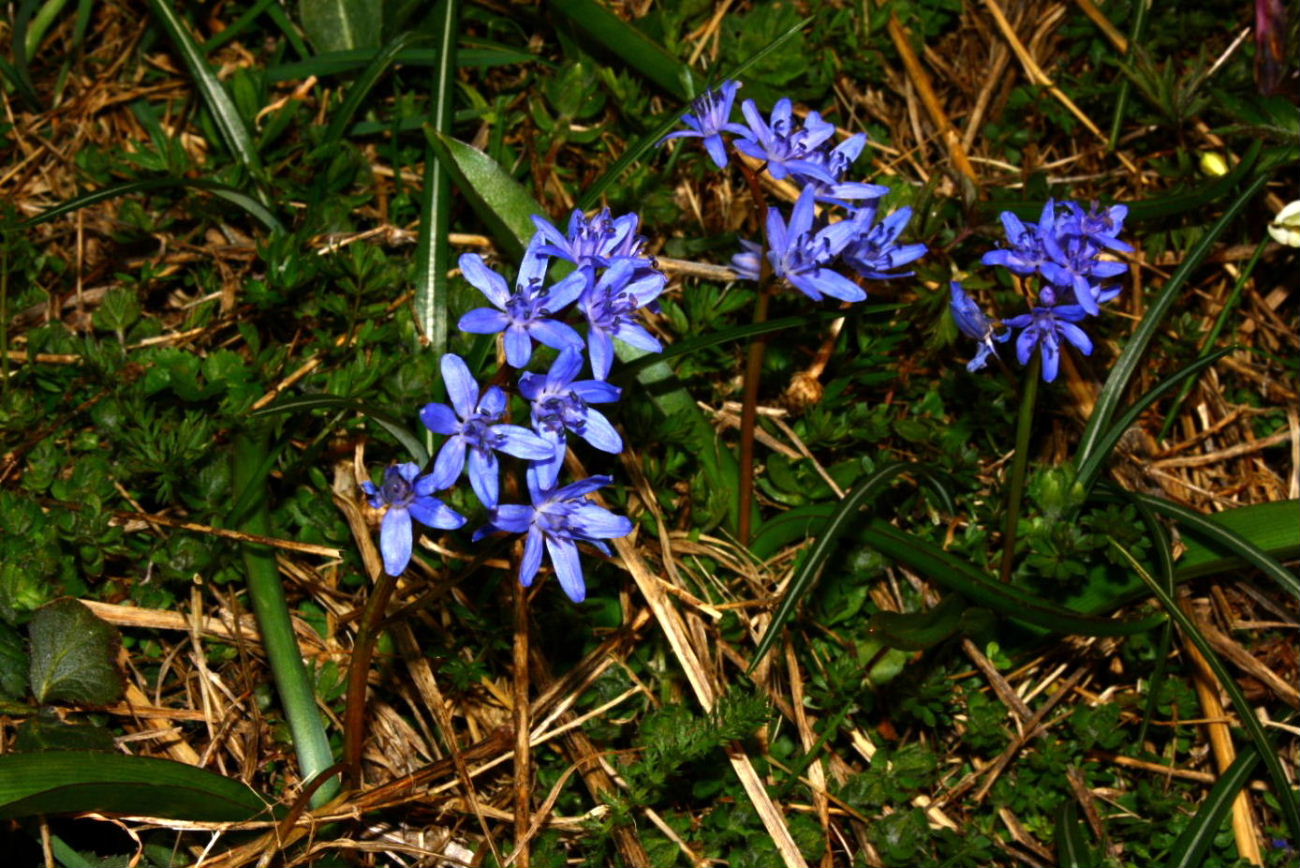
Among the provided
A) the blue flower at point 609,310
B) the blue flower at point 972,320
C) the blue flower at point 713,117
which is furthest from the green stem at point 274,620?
the blue flower at point 972,320

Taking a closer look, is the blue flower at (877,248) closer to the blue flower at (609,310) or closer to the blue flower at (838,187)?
the blue flower at (838,187)

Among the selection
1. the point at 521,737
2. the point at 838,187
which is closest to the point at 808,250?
the point at 838,187

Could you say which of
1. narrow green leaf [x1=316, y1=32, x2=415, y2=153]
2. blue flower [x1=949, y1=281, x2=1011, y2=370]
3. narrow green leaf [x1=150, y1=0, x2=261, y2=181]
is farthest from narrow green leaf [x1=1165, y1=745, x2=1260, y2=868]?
narrow green leaf [x1=150, y1=0, x2=261, y2=181]

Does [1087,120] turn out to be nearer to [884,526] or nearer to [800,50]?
[800,50]

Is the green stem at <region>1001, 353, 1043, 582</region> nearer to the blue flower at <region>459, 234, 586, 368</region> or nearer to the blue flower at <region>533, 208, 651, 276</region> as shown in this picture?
the blue flower at <region>533, 208, 651, 276</region>

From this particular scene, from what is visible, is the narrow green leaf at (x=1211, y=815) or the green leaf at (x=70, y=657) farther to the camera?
the narrow green leaf at (x=1211, y=815)
